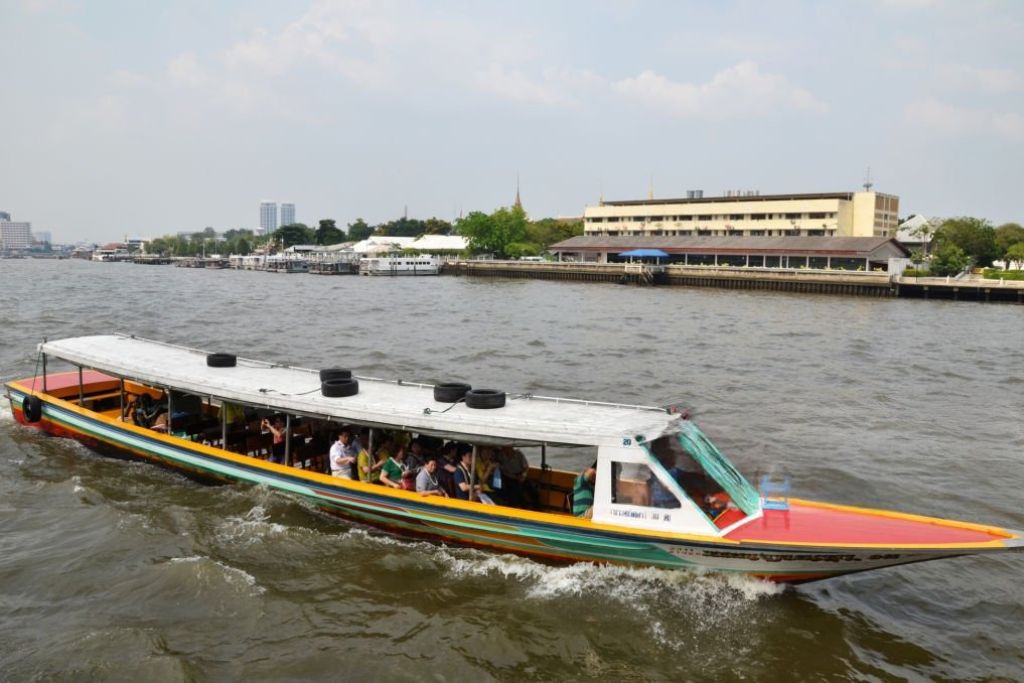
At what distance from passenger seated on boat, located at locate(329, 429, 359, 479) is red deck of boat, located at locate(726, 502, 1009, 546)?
5.35 meters

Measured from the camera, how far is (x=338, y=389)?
1087cm

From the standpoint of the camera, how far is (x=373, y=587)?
947 centimetres

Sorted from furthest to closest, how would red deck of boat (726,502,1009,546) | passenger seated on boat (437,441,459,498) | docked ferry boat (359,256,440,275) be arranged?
docked ferry boat (359,256,440,275)
passenger seated on boat (437,441,459,498)
red deck of boat (726,502,1009,546)

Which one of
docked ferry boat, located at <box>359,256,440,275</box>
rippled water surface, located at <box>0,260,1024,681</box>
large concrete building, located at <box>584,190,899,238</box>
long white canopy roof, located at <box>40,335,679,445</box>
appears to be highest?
large concrete building, located at <box>584,190,899,238</box>

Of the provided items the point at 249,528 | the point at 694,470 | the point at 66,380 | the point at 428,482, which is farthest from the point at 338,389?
the point at 66,380

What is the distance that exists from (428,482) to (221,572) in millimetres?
2926

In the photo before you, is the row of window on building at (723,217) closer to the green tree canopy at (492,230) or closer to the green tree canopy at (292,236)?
the green tree canopy at (492,230)

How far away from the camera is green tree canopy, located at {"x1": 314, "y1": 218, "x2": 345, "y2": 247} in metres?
162

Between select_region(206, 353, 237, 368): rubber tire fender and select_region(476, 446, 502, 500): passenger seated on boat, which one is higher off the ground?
select_region(206, 353, 237, 368): rubber tire fender

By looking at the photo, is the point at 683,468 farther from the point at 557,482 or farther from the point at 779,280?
the point at 779,280

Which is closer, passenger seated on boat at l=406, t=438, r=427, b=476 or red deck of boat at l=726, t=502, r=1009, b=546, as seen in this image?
red deck of boat at l=726, t=502, r=1009, b=546

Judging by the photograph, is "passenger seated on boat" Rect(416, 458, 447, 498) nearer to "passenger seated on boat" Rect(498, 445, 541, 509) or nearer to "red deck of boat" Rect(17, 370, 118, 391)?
"passenger seated on boat" Rect(498, 445, 541, 509)

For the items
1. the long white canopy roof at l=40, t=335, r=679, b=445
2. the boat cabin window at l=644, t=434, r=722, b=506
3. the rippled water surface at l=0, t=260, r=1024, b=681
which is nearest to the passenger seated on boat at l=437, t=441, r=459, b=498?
the long white canopy roof at l=40, t=335, r=679, b=445

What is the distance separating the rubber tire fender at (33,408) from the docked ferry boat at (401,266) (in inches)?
Result: 2976
